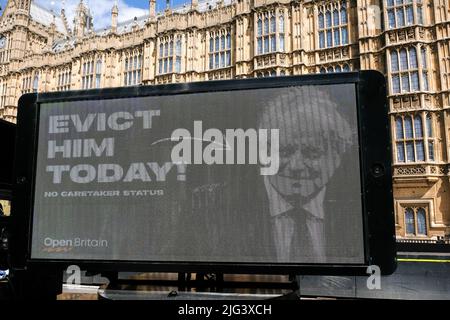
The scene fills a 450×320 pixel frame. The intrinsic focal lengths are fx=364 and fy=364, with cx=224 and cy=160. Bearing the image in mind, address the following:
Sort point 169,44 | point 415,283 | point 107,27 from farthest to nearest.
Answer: point 107,27 → point 169,44 → point 415,283

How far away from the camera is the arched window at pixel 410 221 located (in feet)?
75.2

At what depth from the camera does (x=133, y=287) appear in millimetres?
4211

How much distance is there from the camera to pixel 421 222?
22.8 meters

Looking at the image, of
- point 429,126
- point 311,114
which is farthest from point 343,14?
point 311,114

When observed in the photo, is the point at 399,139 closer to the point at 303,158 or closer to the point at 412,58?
the point at 412,58

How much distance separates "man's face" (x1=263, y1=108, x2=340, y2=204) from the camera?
368cm

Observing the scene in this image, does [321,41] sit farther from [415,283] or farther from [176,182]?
[176,182]

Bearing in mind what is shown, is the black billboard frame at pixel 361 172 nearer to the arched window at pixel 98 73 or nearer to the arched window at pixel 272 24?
the arched window at pixel 272 24

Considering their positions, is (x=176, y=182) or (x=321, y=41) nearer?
(x=176, y=182)

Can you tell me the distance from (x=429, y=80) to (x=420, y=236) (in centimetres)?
1002

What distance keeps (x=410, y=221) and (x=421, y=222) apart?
61cm

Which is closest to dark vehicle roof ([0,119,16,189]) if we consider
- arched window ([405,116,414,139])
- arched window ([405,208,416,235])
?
arched window ([405,208,416,235])

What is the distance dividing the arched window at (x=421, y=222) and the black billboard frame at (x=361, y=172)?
72.7ft

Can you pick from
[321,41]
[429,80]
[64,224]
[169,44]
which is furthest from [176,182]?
[169,44]
